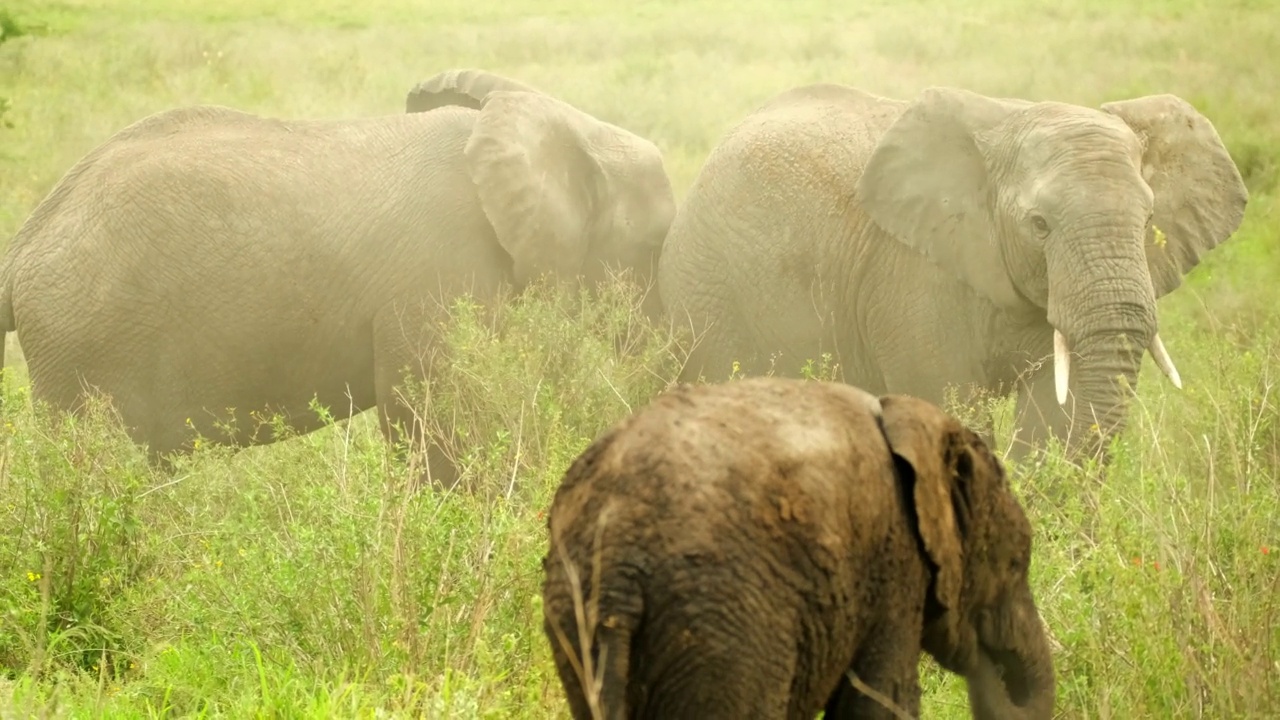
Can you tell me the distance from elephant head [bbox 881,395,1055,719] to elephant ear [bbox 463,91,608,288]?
4.42m

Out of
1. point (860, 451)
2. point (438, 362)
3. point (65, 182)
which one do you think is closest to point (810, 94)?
point (438, 362)

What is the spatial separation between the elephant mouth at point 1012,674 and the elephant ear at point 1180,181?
3.52m

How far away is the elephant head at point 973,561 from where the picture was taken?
329 centimetres

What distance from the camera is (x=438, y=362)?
751 cm

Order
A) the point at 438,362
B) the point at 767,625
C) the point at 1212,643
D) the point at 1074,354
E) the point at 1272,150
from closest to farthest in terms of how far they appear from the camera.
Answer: the point at 767,625 < the point at 1212,643 < the point at 1074,354 < the point at 438,362 < the point at 1272,150

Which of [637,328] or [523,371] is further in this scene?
[637,328]

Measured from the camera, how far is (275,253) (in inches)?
303

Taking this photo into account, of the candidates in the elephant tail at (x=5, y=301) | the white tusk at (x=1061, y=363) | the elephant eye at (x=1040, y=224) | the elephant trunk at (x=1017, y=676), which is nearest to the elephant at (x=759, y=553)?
the elephant trunk at (x=1017, y=676)

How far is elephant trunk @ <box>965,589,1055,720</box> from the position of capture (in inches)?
144

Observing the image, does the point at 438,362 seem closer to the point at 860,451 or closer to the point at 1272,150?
the point at 860,451

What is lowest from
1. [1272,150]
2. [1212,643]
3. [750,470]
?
[1272,150]

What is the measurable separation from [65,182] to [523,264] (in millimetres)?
2085

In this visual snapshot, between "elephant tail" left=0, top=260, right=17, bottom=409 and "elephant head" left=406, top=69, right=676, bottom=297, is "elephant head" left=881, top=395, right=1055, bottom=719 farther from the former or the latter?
"elephant tail" left=0, top=260, right=17, bottom=409

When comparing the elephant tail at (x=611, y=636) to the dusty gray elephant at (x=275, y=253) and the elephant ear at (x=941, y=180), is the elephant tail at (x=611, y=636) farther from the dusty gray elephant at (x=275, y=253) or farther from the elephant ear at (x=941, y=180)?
the dusty gray elephant at (x=275, y=253)
